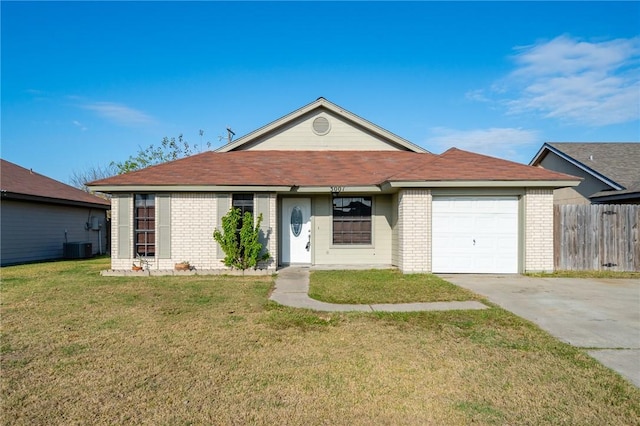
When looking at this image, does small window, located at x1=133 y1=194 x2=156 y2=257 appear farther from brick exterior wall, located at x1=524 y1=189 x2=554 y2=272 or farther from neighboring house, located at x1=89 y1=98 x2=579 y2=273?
brick exterior wall, located at x1=524 y1=189 x2=554 y2=272

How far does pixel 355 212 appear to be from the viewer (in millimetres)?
13578

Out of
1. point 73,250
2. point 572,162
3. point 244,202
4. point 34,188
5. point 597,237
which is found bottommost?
point 73,250

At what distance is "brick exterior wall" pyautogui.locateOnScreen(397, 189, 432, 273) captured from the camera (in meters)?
11.5

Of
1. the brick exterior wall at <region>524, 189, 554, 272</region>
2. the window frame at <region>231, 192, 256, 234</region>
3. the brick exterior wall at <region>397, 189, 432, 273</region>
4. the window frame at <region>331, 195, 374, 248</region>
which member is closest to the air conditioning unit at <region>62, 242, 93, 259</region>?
the window frame at <region>231, 192, 256, 234</region>

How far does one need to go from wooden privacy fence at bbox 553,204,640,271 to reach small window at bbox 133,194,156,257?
12434mm

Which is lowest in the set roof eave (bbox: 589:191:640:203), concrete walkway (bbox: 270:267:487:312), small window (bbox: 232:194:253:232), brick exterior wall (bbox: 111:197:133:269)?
concrete walkway (bbox: 270:267:487:312)

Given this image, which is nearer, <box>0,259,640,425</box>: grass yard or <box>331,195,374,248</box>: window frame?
<box>0,259,640,425</box>: grass yard

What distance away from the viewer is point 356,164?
14.6 meters

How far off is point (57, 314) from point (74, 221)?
45.9 feet

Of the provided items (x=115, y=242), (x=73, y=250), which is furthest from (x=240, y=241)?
(x=73, y=250)

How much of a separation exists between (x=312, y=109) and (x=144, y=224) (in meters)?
7.62

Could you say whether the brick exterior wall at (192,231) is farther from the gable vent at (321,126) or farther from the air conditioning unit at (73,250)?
the air conditioning unit at (73,250)

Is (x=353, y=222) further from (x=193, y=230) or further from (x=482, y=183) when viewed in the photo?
(x=193, y=230)

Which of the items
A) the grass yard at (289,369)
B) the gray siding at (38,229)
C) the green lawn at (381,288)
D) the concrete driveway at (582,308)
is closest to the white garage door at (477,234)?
the concrete driveway at (582,308)
